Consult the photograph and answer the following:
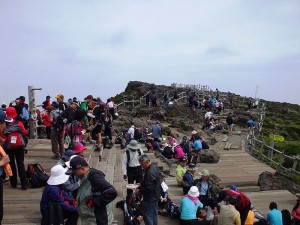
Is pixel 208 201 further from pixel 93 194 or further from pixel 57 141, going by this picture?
pixel 93 194

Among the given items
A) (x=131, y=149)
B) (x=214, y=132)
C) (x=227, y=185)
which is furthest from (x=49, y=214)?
(x=214, y=132)

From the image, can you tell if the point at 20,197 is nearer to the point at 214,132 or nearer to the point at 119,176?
the point at 119,176

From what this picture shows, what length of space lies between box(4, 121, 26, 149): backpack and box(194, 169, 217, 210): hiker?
14.7ft

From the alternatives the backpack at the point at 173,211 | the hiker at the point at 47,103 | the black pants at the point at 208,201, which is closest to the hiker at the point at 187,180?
the black pants at the point at 208,201

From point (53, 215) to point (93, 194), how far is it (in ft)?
3.79

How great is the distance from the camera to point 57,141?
892 centimetres

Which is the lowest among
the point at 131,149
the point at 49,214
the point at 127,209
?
the point at 127,209

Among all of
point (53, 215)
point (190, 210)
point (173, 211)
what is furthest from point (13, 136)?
point (190, 210)

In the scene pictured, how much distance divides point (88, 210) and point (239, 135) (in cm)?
2077

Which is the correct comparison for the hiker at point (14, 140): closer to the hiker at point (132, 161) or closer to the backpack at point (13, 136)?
the backpack at point (13, 136)

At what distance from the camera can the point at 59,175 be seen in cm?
497

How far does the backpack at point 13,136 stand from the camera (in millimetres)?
6457

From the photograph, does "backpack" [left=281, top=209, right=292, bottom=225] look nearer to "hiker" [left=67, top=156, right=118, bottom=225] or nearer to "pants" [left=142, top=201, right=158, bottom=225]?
"pants" [left=142, top=201, right=158, bottom=225]

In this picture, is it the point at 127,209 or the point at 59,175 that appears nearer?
the point at 59,175
